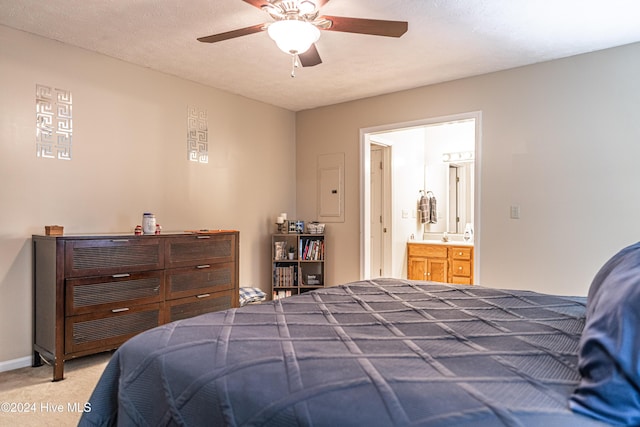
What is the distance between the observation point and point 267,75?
4.10 m

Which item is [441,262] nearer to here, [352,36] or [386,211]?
[386,211]

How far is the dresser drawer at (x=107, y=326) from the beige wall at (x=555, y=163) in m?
3.10

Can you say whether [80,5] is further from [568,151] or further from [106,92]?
[568,151]

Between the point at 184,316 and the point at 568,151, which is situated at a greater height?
the point at 568,151

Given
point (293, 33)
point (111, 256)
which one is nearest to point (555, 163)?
point (293, 33)

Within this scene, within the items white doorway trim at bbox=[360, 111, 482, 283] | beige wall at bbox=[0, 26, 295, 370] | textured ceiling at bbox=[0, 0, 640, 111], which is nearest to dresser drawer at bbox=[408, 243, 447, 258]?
white doorway trim at bbox=[360, 111, 482, 283]

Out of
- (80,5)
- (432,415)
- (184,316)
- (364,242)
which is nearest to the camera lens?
(432,415)

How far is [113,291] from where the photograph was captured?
3096 millimetres

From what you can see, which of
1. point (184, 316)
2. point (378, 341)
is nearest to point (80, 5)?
point (184, 316)

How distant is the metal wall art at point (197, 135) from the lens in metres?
4.28

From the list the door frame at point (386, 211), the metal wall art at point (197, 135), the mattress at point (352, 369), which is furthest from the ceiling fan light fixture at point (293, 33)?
the door frame at point (386, 211)

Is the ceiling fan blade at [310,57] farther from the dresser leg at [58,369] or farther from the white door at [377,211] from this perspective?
the white door at [377,211]

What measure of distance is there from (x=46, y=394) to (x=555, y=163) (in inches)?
170

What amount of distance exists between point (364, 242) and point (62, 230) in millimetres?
3138
